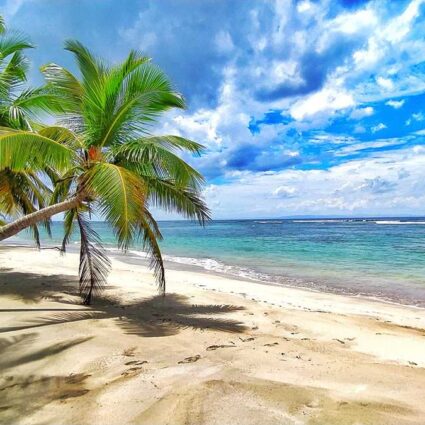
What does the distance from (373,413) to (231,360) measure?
1915 millimetres

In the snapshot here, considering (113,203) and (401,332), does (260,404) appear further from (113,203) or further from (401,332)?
(401,332)

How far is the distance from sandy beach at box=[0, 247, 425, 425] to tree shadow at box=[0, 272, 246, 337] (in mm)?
23

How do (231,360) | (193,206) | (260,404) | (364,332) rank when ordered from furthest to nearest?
(193,206)
(364,332)
(231,360)
(260,404)

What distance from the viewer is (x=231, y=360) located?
450 cm

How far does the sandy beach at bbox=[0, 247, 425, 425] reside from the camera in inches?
122

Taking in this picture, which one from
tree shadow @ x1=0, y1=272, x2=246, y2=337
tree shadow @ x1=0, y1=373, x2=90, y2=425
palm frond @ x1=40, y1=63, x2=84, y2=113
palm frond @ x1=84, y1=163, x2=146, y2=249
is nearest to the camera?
tree shadow @ x1=0, y1=373, x2=90, y2=425

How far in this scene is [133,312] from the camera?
7.43 m

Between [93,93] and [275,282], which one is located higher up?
[93,93]

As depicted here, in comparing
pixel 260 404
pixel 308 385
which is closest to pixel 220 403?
pixel 260 404

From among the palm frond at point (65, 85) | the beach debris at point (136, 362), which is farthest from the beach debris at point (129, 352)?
the palm frond at point (65, 85)

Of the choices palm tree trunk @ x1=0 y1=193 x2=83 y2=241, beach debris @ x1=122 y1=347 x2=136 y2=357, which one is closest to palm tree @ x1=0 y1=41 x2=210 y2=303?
palm tree trunk @ x1=0 y1=193 x2=83 y2=241

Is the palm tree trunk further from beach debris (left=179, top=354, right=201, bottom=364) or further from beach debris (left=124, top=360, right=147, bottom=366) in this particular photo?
beach debris (left=179, top=354, right=201, bottom=364)

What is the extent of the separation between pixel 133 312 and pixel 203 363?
3.46 m

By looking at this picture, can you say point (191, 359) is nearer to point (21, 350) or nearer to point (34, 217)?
point (21, 350)
